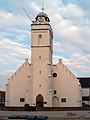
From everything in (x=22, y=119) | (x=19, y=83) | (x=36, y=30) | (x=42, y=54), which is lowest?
(x=22, y=119)

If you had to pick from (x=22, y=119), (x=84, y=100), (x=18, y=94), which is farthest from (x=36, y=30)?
(x=22, y=119)

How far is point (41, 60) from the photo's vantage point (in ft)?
261

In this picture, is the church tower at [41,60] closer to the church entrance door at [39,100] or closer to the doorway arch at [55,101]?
the church entrance door at [39,100]

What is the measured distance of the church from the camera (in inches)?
3063

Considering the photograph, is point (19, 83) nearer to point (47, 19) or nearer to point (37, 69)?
point (37, 69)

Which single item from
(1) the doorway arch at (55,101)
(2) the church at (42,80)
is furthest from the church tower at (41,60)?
(1) the doorway arch at (55,101)

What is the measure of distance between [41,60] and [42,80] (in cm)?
492

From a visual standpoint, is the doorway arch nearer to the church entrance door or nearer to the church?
the church

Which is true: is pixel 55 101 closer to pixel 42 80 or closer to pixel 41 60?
pixel 42 80

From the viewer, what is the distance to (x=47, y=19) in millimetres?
83250

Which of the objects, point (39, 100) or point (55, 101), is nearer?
point (39, 100)

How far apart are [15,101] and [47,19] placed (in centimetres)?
2168

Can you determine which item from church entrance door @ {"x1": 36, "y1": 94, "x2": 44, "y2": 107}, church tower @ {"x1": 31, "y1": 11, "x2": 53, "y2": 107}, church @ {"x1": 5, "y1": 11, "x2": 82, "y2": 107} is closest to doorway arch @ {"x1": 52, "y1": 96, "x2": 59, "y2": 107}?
church @ {"x1": 5, "y1": 11, "x2": 82, "y2": 107}

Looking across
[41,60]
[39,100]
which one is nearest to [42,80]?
[39,100]
